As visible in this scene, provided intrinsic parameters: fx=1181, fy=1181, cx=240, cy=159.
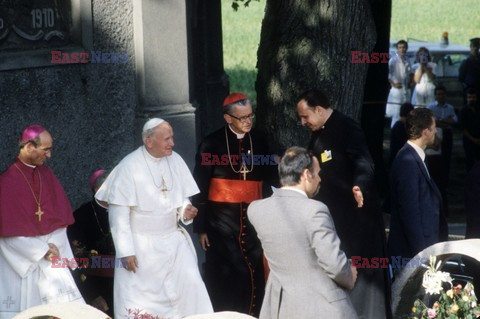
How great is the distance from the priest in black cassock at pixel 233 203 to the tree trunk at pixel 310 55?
62 centimetres

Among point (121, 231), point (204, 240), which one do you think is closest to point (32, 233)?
point (121, 231)

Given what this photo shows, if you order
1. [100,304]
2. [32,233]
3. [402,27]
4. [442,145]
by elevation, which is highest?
[402,27]

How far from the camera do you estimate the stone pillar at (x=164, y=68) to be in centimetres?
1008

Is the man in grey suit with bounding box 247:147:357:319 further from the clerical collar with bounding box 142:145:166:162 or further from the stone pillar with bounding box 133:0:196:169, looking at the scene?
the stone pillar with bounding box 133:0:196:169

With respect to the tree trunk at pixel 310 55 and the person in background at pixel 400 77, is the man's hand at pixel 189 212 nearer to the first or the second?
the tree trunk at pixel 310 55

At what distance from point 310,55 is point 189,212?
6.31 feet

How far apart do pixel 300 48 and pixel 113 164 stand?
6.20 feet

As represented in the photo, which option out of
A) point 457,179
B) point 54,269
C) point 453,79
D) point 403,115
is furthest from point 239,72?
point 54,269

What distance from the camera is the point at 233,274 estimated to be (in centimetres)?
917

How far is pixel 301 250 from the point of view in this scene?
6.48m

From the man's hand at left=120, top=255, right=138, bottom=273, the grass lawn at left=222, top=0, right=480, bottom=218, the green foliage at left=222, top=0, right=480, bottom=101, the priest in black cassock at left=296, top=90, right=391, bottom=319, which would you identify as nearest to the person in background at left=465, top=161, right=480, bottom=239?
the priest in black cassock at left=296, top=90, right=391, bottom=319

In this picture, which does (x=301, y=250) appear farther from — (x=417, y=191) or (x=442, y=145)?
(x=442, y=145)

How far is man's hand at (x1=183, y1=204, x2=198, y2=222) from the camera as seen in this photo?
333 inches

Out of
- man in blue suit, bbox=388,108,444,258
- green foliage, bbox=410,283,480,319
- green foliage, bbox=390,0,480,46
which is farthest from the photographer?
green foliage, bbox=390,0,480,46
